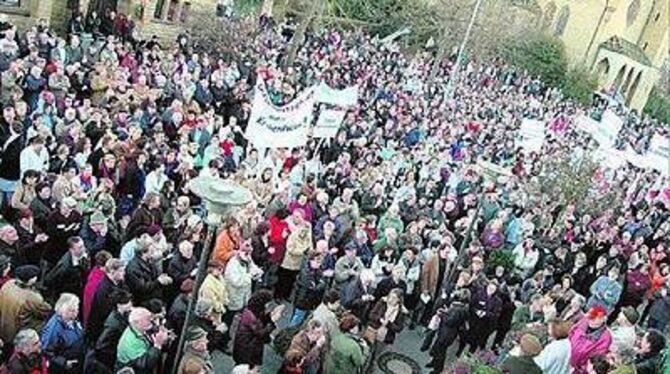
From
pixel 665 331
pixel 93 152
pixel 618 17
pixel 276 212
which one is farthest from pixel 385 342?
pixel 618 17

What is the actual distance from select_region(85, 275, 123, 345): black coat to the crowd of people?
21mm

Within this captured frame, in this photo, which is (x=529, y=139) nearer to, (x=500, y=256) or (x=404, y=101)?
(x=500, y=256)

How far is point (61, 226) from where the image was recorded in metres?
9.07

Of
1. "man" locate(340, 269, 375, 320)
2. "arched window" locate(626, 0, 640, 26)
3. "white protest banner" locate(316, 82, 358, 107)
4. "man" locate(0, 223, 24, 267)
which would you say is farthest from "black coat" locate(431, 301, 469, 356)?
"arched window" locate(626, 0, 640, 26)

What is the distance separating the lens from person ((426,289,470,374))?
33.7 ft

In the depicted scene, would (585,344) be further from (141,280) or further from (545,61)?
(545,61)

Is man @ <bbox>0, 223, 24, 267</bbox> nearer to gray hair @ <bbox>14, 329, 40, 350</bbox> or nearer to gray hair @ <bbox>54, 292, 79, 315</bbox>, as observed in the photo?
gray hair @ <bbox>54, 292, 79, 315</bbox>

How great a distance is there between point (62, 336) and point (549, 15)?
48895mm

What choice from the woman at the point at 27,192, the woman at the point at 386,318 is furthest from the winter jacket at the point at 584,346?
the woman at the point at 27,192

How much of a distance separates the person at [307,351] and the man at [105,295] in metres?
1.70

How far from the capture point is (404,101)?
2297 centimetres

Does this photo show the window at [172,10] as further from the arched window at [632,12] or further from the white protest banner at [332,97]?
the arched window at [632,12]

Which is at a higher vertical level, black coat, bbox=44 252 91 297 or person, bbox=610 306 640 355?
person, bbox=610 306 640 355

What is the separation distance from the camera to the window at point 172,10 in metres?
27.3
